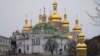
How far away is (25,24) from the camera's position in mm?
74125

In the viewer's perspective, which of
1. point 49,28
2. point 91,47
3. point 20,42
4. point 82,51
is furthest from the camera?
point 20,42

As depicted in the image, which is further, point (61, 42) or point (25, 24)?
point (25, 24)

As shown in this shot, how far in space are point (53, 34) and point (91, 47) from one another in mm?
21355

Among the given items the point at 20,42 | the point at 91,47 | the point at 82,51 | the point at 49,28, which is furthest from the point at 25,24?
the point at 82,51

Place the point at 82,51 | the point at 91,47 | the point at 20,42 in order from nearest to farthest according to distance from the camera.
→ the point at 82,51, the point at 91,47, the point at 20,42

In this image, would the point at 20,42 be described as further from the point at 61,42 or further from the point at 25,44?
the point at 61,42

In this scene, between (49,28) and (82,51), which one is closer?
(82,51)

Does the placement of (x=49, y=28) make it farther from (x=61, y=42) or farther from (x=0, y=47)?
(x=0, y=47)

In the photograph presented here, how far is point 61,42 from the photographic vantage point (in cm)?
6869

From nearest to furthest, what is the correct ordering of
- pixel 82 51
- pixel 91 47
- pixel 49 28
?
pixel 82 51
pixel 91 47
pixel 49 28

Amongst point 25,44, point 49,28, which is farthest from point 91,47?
point 25,44

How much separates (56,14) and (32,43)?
4657 millimetres

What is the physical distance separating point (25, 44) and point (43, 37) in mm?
3603

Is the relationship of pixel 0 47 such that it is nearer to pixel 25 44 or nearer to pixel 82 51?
pixel 25 44
